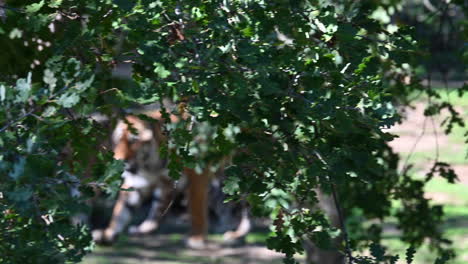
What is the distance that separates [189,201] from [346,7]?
723 cm

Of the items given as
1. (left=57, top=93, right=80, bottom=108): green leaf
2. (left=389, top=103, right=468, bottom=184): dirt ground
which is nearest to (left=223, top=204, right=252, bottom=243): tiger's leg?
(left=389, top=103, right=468, bottom=184): dirt ground

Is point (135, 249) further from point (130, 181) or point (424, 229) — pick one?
point (424, 229)

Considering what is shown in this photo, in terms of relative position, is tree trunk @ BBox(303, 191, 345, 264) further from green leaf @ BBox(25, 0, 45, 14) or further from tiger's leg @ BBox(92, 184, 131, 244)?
tiger's leg @ BBox(92, 184, 131, 244)

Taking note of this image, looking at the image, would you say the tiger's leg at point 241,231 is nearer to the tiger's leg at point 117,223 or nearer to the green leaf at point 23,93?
the tiger's leg at point 117,223

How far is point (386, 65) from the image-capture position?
5.55 meters

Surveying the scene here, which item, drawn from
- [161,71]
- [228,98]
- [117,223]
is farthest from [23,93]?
[117,223]

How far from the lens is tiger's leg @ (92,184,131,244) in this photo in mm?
11273

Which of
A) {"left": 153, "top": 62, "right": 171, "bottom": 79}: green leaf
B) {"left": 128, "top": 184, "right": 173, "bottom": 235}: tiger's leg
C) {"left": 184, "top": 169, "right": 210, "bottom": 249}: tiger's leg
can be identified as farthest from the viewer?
{"left": 128, "top": 184, "right": 173, "bottom": 235}: tiger's leg

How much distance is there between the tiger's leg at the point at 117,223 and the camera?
11.3 metres

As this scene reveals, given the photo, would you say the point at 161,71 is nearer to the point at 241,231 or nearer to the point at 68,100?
the point at 68,100

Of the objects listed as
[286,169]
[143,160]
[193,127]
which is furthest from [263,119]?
[143,160]

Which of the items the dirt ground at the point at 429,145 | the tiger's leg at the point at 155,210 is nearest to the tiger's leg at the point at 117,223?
the tiger's leg at the point at 155,210

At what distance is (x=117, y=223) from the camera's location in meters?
11.5

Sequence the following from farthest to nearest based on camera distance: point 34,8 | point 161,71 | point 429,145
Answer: point 429,145 → point 34,8 → point 161,71
